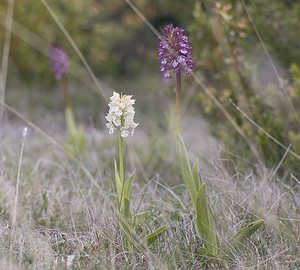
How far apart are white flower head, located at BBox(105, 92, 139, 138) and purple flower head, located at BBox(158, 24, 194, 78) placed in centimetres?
19

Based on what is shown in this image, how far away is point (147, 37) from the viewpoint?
11117 millimetres

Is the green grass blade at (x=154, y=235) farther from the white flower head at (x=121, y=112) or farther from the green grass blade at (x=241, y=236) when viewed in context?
the white flower head at (x=121, y=112)

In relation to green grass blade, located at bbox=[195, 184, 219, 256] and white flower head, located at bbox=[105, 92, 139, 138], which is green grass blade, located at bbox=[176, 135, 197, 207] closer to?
green grass blade, located at bbox=[195, 184, 219, 256]

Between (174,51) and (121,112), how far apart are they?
310 mm

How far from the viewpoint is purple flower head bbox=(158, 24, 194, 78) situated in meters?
2.47

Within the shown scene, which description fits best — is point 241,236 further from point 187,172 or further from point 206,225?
point 187,172

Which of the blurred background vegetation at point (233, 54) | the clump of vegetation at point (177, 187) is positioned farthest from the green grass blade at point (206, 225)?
the blurred background vegetation at point (233, 54)

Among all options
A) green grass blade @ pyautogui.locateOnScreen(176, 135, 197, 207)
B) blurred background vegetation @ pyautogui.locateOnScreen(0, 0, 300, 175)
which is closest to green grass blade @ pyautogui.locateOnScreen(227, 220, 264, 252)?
green grass blade @ pyautogui.locateOnScreen(176, 135, 197, 207)

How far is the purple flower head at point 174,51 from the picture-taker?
8.12 feet

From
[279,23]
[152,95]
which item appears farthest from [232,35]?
[152,95]

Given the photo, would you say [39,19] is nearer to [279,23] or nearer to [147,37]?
[147,37]

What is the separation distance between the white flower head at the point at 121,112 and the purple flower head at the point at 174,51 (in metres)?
0.19

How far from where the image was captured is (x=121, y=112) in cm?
246

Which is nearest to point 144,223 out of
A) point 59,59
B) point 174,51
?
point 174,51
